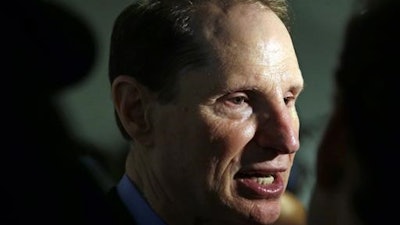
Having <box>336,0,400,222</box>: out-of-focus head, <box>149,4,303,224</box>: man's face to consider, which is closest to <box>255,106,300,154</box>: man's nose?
<box>149,4,303,224</box>: man's face

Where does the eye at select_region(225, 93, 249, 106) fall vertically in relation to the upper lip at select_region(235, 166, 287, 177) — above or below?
above

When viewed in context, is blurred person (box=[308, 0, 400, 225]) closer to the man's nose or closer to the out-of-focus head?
the out-of-focus head

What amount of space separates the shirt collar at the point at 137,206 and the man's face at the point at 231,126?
10cm

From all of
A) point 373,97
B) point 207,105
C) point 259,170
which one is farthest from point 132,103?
point 373,97

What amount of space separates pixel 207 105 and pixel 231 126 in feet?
0.22

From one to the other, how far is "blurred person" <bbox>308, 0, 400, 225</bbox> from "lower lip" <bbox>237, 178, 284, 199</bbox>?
0.76 ft

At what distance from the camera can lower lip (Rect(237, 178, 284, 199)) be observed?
169cm

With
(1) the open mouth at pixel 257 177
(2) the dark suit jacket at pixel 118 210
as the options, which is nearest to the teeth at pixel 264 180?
(1) the open mouth at pixel 257 177

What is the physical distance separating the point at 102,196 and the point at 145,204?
97 mm

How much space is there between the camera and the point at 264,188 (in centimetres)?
171

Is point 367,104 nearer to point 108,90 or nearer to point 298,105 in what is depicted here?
point 298,105

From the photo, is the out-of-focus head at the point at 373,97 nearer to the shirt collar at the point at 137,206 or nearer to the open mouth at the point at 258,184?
the open mouth at the point at 258,184

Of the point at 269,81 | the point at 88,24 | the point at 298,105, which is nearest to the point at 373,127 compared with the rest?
the point at 298,105

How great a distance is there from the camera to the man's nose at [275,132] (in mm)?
1687
